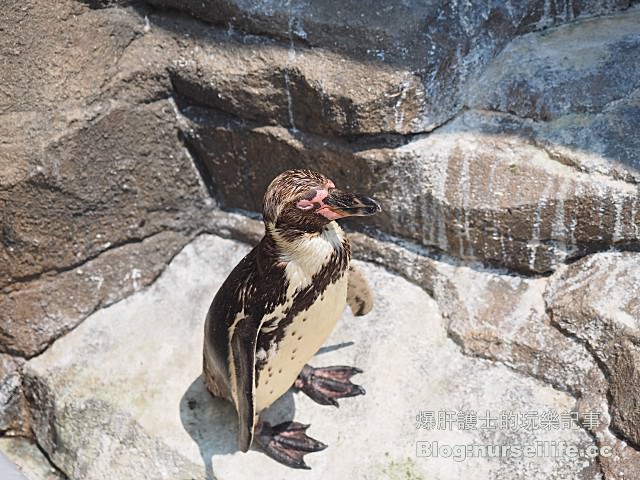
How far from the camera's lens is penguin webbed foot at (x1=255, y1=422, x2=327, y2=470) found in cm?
283

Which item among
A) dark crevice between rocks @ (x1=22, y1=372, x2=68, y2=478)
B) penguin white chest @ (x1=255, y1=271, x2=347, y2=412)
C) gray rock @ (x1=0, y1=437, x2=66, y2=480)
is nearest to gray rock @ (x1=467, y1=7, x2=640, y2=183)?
penguin white chest @ (x1=255, y1=271, x2=347, y2=412)

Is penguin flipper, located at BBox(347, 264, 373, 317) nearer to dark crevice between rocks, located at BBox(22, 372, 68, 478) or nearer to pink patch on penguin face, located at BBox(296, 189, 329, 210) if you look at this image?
pink patch on penguin face, located at BBox(296, 189, 329, 210)

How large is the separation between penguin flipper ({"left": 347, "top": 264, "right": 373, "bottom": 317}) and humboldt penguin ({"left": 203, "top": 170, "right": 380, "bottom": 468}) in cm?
5

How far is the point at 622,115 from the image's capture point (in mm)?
2924

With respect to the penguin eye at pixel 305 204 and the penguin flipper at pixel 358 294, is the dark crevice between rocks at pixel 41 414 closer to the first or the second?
the penguin flipper at pixel 358 294

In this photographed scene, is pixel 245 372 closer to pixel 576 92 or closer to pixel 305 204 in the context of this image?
pixel 305 204

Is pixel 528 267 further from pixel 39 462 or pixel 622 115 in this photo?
pixel 39 462

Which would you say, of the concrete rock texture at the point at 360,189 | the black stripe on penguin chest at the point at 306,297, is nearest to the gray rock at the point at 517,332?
the concrete rock texture at the point at 360,189

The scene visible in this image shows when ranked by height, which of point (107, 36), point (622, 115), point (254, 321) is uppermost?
point (107, 36)

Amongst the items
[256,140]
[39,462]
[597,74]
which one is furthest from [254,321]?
[597,74]

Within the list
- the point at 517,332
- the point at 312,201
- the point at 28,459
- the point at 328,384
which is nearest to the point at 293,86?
the point at 312,201

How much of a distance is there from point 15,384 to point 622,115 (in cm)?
228

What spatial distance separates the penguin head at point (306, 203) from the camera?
2342mm

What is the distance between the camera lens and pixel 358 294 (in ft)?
9.73
